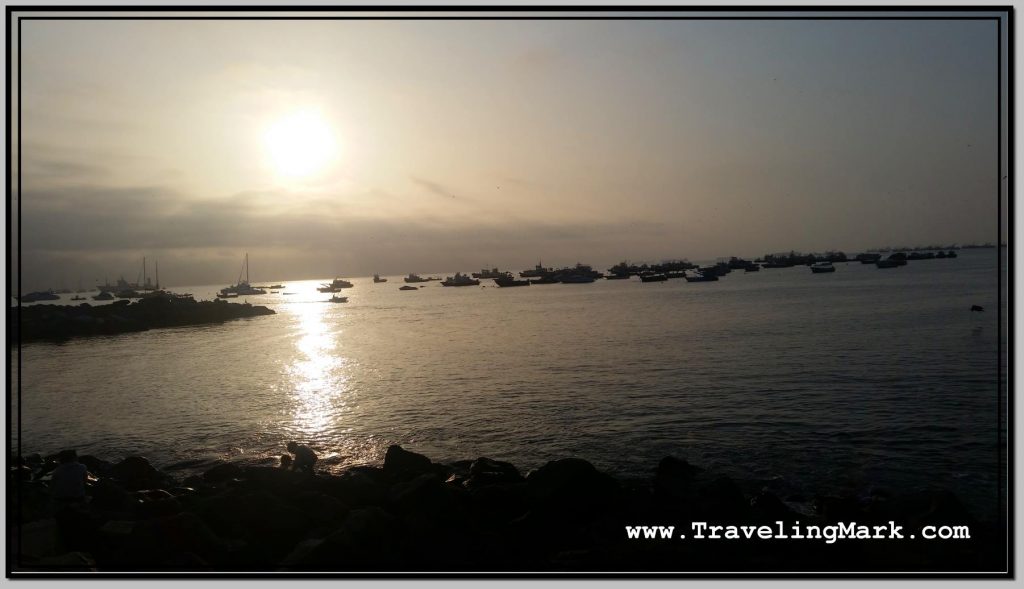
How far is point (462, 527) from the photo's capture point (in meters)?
7.48

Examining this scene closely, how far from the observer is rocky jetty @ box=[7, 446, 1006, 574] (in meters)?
6.68

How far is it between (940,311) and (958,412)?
27.2 metres

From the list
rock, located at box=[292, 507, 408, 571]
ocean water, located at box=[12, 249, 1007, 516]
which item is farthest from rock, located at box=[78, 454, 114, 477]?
rock, located at box=[292, 507, 408, 571]

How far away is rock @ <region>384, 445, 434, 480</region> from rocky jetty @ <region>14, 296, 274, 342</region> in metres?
33.8

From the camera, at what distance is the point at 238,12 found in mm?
5875

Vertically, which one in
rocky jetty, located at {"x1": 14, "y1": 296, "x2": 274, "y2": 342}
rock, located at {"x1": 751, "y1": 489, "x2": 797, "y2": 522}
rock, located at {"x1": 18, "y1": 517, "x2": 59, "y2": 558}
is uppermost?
rocky jetty, located at {"x1": 14, "y1": 296, "x2": 274, "y2": 342}

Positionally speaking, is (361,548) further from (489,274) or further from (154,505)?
(489,274)

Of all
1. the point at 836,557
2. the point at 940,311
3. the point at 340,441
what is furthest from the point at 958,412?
the point at 940,311

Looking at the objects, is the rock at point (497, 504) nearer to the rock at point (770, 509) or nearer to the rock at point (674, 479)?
the rock at point (674, 479)

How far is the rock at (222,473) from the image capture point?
10.3m

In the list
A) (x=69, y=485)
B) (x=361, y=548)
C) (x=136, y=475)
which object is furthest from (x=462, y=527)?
(x=136, y=475)

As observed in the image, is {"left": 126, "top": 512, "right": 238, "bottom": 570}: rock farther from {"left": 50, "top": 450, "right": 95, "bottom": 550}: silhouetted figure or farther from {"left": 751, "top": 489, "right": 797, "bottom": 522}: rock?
{"left": 751, "top": 489, "right": 797, "bottom": 522}: rock

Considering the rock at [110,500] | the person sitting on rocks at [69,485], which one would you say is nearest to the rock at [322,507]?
the rock at [110,500]

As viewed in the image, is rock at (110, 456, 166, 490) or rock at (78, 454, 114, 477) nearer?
rock at (110, 456, 166, 490)
